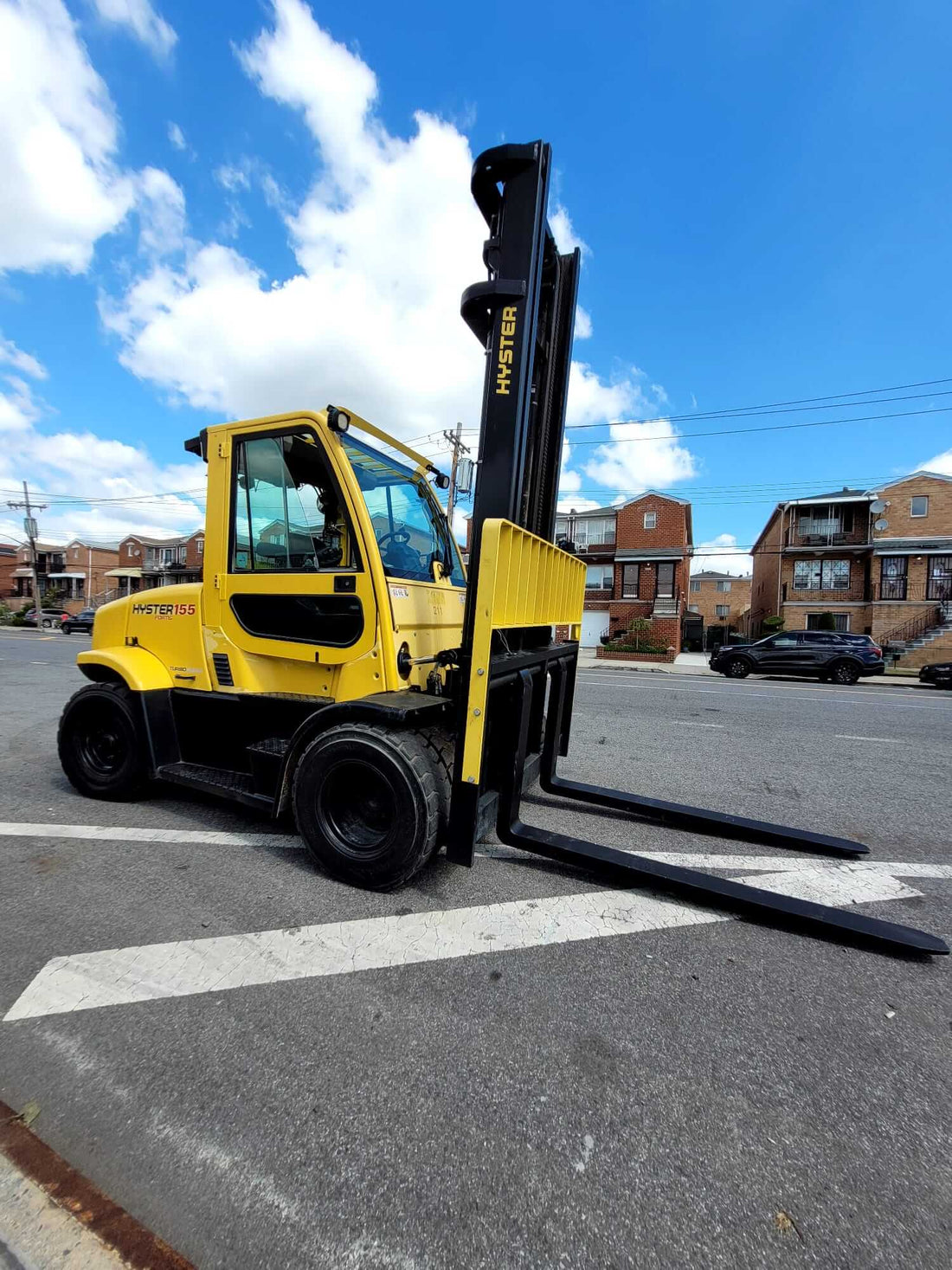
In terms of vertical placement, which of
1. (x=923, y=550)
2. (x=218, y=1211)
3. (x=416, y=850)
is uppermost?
(x=923, y=550)

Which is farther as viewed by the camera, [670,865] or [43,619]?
[43,619]

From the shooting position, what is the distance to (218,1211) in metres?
1.50

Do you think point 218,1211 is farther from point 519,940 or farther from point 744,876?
point 744,876

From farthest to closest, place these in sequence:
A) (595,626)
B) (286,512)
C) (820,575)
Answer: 1. (595,626)
2. (820,575)
3. (286,512)

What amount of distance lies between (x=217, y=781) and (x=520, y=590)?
237cm

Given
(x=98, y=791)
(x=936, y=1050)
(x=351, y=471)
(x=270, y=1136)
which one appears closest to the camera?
(x=270, y=1136)

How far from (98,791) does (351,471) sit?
324 cm

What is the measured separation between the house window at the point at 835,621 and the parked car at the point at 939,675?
490 inches

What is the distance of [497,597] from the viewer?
2959 millimetres

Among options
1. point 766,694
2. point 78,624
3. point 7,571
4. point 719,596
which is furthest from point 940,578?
point 7,571

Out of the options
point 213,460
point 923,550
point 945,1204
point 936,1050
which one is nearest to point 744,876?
point 936,1050

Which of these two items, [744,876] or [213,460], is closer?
[744,876]

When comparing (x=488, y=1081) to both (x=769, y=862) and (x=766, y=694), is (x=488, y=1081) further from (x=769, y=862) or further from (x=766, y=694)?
(x=766, y=694)

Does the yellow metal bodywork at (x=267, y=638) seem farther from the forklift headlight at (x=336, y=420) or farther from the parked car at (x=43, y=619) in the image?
the parked car at (x=43, y=619)
